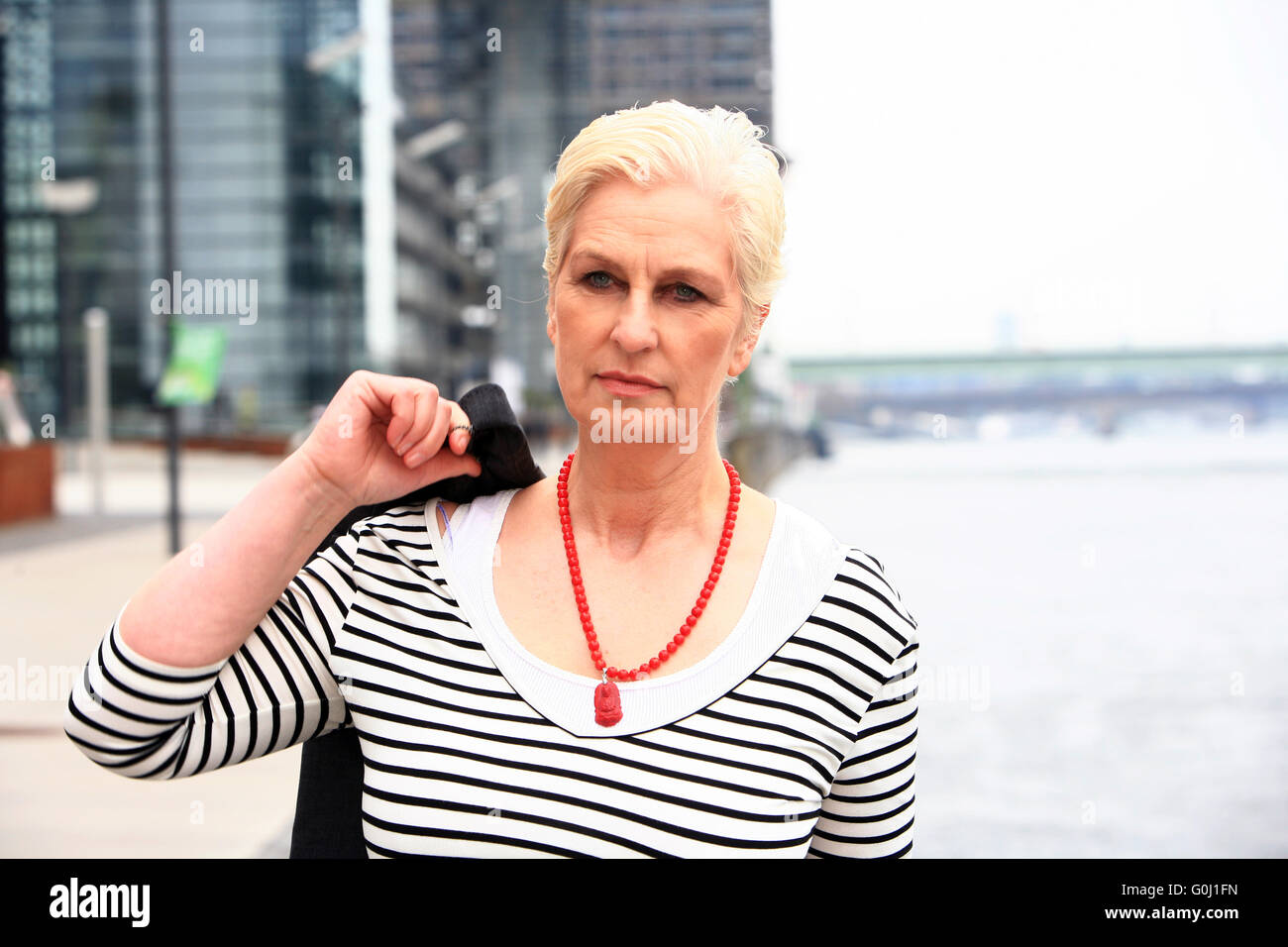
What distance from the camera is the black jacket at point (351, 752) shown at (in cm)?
152

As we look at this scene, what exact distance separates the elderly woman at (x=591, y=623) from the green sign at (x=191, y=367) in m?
9.67

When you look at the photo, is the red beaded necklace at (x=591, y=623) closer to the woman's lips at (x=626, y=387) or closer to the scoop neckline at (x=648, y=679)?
the scoop neckline at (x=648, y=679)

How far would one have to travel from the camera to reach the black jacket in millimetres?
1516

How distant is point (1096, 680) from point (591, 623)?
6.10 meters

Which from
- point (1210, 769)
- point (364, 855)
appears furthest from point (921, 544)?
point (364, 855)

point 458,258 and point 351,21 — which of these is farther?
point 458,258

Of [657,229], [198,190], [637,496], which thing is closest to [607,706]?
[637,496]

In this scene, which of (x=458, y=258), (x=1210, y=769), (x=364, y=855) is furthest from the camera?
(x=458, y=258)

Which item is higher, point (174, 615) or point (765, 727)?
point (174, 615)

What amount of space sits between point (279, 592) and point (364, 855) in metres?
0.41

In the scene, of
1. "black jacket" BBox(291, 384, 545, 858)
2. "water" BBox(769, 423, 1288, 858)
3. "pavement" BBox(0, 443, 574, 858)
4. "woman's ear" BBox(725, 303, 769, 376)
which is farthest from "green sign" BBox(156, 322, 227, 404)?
"woman's ear" BBox(725, 303, 769, 376)

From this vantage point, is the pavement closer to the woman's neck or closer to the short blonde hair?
the woman's neck
